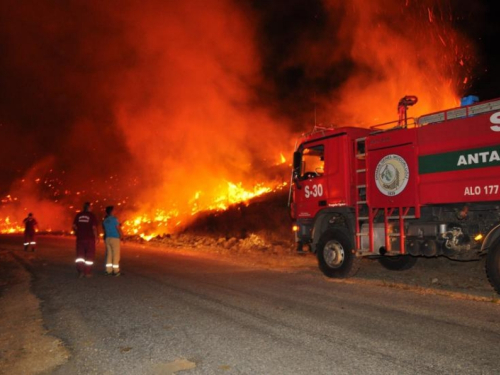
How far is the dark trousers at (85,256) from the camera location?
371 inches

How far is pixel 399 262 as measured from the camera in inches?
386

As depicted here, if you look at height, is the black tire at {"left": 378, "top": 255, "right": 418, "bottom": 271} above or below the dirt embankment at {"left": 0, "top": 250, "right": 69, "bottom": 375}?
above

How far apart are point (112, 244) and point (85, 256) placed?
2.06 feet

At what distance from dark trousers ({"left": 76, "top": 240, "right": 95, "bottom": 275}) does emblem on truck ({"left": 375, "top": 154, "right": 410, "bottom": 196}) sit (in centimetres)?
637

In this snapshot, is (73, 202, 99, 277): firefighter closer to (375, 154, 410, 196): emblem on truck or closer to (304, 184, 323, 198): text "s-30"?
(304, 184, 323, 198): text "s-30"

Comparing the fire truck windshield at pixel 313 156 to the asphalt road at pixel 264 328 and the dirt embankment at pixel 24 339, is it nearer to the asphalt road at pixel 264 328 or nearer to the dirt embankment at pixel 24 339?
the asphalt road at pixel 264 328

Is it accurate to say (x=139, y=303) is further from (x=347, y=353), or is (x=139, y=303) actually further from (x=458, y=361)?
(x=458, y=361)

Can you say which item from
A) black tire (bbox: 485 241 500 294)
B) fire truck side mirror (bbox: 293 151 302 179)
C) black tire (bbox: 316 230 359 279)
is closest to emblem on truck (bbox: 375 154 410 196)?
black tire (bbox: 316 230 359 279)

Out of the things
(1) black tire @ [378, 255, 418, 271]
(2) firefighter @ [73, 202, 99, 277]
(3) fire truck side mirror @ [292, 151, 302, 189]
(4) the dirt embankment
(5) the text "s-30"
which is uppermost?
(3) fire truck side mirror @ [292, 151, 302, 189]

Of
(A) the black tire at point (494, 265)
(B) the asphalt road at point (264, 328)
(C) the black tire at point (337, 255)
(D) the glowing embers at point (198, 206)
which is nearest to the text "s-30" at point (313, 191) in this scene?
(C) the black tire at point (337, 255)

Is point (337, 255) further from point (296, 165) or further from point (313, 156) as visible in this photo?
point (313, 156)

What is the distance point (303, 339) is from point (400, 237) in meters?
4.21

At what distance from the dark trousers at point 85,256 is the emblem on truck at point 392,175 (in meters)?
6.37

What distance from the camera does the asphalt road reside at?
392 centimetres
